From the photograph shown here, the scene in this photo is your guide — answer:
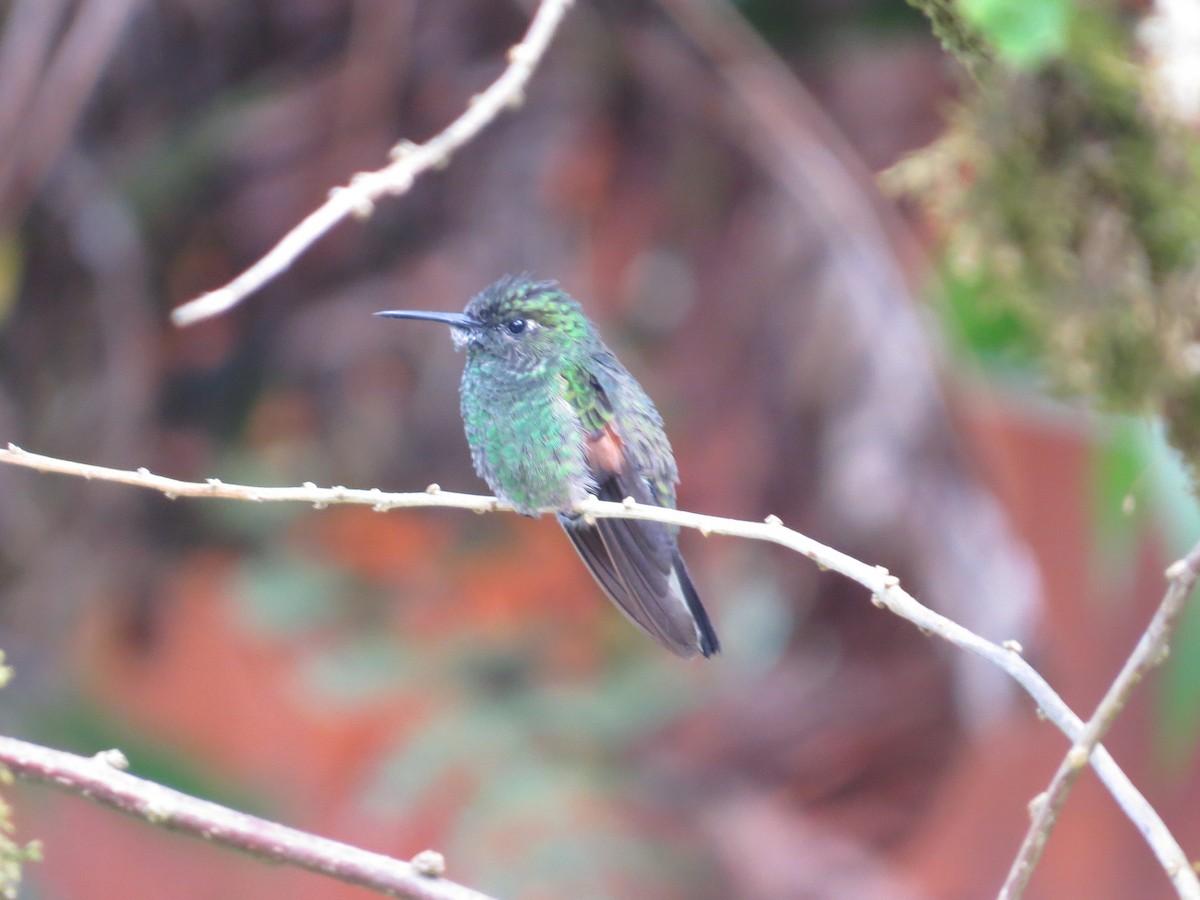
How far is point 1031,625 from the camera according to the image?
3396 mm

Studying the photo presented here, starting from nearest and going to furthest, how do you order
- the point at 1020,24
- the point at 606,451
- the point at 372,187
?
the point at 372,187 → the point at 1020,24 → the point at 606,451

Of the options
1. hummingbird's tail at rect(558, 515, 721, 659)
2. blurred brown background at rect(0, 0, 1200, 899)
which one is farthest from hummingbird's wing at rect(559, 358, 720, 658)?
→ blurred brown background at rect(0, 0, 1200, 899)

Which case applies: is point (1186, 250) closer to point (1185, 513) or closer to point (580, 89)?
point (1185, 513)

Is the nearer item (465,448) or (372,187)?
(372,187)

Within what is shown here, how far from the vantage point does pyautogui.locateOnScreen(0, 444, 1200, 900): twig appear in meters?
1.13

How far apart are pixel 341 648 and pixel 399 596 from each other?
353 millimetres

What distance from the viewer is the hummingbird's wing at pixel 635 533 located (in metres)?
1.83

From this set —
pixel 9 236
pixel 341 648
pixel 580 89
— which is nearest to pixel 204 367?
pixel 9 236

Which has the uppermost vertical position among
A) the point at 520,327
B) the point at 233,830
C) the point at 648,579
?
the point at 520,327

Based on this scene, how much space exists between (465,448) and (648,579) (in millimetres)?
2409

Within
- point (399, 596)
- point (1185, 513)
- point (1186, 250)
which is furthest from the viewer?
point (399, 596)

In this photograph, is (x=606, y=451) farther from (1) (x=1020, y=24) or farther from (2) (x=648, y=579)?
(1) (x=1020, y=24)

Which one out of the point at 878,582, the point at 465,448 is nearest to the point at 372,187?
the point at 878,582

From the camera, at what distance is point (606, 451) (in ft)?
6.91
